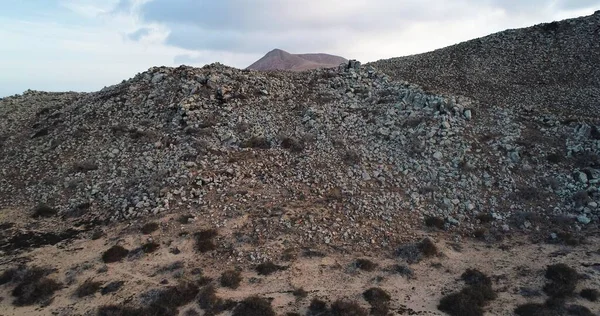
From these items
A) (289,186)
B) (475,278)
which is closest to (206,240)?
(289,186)

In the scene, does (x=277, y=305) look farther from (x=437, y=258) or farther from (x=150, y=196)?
(x=150, y=196)

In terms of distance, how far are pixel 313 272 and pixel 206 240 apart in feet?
20.6

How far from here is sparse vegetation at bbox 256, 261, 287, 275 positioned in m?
19.8

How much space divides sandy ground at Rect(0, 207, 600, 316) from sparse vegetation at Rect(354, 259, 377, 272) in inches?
10.0

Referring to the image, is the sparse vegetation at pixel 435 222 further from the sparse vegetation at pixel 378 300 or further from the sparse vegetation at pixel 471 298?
the sparse vegetation at pixel 378 300

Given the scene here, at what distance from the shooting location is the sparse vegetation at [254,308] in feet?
55.6

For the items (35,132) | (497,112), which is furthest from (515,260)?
(35,132)

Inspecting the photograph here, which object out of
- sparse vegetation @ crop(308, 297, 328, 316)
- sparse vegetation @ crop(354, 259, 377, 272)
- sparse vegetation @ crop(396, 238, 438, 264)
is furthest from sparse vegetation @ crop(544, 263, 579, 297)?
sparse vegetation @ crop(308, 297, 328, 316)

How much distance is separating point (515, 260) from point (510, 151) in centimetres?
1064

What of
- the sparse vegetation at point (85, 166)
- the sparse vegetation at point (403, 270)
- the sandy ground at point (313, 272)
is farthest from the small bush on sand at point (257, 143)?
the sparse vegetation at point (403, 270)

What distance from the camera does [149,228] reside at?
22703mm

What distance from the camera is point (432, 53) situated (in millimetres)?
58875

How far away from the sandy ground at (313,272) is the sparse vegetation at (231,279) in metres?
0.24

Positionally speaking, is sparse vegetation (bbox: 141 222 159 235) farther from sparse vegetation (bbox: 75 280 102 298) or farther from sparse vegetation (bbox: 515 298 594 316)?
sparse vegetation (bbox: 515 298 594 316)
